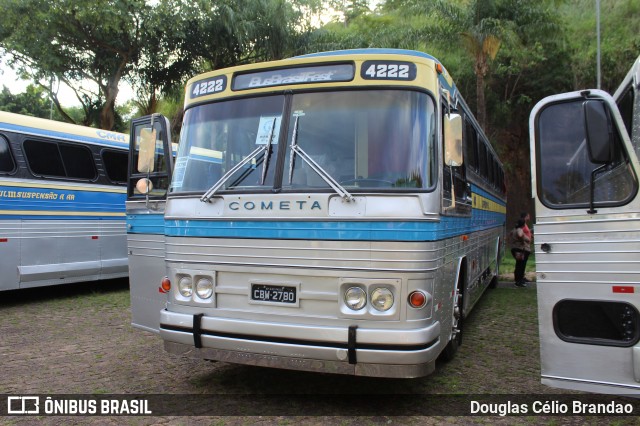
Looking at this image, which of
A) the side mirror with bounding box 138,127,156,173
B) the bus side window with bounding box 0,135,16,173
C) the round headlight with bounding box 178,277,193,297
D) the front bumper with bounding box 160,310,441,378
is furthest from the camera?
the bus side window with bounding box 0,135,16,173

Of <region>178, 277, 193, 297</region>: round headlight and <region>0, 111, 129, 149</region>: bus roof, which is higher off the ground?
<region>0, 111, 129, 149</region>: bus roof

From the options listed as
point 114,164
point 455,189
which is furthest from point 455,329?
point 114,164

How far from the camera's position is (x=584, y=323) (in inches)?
154

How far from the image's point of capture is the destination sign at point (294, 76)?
471 cm

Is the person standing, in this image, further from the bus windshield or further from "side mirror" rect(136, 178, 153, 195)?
"side mirror" rect(136, 178, 153, 195)

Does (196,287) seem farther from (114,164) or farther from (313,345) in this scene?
(114,164)

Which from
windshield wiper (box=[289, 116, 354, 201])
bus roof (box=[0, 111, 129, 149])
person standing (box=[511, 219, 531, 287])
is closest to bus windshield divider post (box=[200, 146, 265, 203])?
windshield wiper (box=[289, 116, 354, 201])

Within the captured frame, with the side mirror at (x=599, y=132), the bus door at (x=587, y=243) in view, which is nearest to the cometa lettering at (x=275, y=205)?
the bus door at (x=587, y=243)

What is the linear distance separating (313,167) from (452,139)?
1.28m

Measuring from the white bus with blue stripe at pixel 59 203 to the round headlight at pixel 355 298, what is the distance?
7723mm

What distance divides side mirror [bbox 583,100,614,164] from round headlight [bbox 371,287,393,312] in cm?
176

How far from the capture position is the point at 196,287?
16.1ft

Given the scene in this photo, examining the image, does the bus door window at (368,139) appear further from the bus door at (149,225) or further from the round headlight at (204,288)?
the bus door at (149,225)

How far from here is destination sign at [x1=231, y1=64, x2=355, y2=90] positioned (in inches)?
185
